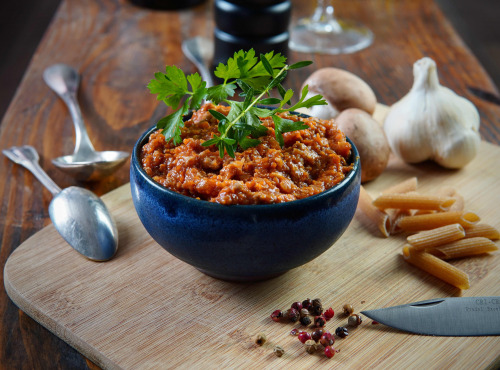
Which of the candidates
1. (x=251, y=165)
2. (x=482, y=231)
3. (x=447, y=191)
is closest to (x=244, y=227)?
(x=251, y=165)

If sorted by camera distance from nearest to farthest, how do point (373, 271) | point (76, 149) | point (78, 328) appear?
1. point (78, 328)
2. point (373, 271)
3. point (76, 149)

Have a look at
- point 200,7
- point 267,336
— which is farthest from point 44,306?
point 200,7

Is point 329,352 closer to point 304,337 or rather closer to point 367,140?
point 304,337

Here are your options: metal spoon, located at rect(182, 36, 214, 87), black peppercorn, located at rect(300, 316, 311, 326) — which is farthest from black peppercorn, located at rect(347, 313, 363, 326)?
metal spoon, located at rect(182, 36, 214, 87)

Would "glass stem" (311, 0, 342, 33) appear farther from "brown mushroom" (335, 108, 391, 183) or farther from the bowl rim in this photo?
the bowl rim

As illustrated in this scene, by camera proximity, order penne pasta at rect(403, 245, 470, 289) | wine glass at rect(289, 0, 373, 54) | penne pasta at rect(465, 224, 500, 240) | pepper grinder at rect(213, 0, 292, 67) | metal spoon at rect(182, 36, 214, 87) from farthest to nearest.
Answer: wine glass at rect(289, 0, 373, 54) → metal spoon at rect(182, 36, 214, 87) → pepper grinder at rect(213, 0, 292, 67) → penne pasta at rect(465, 224, 500, 240) → penne pasta at rect(403, 245, 470, 289)

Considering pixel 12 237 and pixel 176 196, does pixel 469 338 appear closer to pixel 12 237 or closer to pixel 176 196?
pixel 176 196

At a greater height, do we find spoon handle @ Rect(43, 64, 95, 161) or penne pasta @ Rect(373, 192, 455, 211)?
penne pasta @ Rect(373, 192, 455, 211)

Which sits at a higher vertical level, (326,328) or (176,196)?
(176,196)
